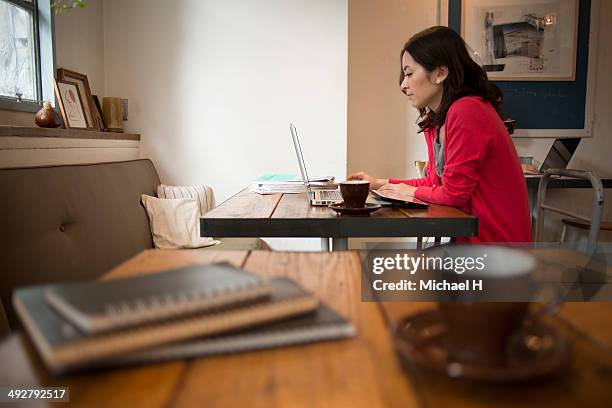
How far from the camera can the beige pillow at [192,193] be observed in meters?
3.05

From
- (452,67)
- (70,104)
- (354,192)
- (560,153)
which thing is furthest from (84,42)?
(560,153)

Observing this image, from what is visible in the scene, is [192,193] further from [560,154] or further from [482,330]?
[482,330]

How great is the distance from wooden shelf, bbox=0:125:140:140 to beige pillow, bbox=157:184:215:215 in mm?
362

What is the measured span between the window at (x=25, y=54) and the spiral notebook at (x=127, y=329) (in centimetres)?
212

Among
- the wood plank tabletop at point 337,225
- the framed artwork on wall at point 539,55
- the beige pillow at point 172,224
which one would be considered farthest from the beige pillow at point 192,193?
the framed artwork on wall at point 539,55

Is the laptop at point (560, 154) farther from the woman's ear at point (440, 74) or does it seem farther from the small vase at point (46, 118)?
the small vase at point (46, 118)

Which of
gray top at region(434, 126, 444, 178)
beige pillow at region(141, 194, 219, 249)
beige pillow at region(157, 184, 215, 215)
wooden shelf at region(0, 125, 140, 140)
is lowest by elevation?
Answer: beige pillow at region(141, 194, 219, 249)

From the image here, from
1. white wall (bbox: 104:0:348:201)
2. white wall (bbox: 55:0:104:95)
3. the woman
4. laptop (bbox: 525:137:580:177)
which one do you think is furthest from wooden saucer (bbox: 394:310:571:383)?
laptop (bbox: 525:137:580:177)

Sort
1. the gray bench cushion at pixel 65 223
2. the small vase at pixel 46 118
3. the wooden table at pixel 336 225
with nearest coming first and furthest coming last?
the wooden table at pixel 336 225
the gray bench cushion at pixel 65 223
the small vase at pixel 46 118

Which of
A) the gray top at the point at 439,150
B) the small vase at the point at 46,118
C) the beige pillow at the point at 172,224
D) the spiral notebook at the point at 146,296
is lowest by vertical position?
the beige pillow at the point at 172,224

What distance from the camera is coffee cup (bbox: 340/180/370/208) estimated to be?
1371mm

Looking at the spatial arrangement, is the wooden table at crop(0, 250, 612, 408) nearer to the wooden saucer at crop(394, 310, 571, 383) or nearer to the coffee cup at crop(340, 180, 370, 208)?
the wooden saucer at crop(394, 310, 571, 383)

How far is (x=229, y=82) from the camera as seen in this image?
326 cm

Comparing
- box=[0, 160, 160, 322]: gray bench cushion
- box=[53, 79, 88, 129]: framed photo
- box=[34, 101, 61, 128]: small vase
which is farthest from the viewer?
box=[53, 79, 88, 129]: framed photo
